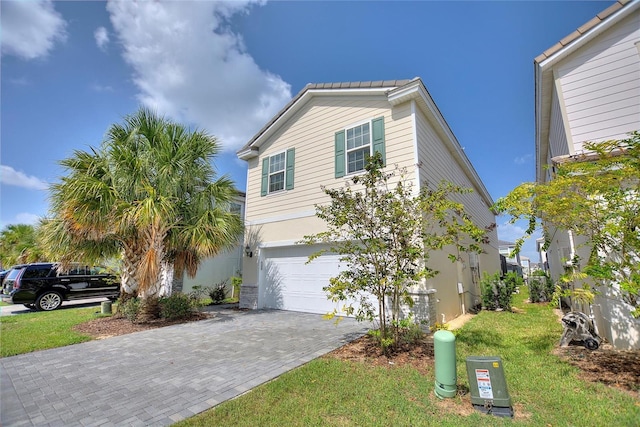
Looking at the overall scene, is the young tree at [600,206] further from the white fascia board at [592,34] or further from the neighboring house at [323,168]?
the white fascia board at [592,34]

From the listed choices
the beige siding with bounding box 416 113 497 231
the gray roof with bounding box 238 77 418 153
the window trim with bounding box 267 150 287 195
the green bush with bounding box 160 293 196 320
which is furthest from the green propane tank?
the window trim with bounding box 267 150 287 195

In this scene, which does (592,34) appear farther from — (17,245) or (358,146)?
(17,245)

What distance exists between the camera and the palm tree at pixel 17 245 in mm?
20975

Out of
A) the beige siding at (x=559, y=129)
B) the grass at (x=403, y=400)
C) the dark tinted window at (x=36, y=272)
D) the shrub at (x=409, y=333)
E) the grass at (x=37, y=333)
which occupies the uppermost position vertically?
the beige siding at (x=559, y=129)

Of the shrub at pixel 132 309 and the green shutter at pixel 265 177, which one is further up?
the green shutter at pixel 265 177

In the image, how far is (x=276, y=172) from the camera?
11.2 meters

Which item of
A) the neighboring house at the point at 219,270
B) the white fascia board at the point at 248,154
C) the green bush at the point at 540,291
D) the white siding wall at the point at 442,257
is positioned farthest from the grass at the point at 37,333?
the green bush at the point at 540,291

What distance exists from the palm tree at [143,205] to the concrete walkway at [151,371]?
7.97 ft

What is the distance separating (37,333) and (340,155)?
9.66 metres

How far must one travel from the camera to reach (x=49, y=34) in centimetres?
628

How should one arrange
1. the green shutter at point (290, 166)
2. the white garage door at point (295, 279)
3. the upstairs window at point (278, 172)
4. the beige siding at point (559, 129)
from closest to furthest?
the beige siding at point (559, 129) → the white garage door at point (295, 279) → the green shutter at point (290, 166) → the upstairs window at point (278, 172)

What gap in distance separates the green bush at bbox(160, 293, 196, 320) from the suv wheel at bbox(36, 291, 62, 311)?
6.85 m

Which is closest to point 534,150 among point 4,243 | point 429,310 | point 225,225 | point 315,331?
point 429,310

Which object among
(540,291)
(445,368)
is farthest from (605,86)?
(540,291)
